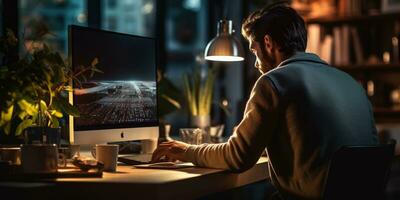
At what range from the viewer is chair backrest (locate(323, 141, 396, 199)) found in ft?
6.13

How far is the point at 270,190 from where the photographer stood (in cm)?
385

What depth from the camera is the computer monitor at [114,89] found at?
92.2 inches

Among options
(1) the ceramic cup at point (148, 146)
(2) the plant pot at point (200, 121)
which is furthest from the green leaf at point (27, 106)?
(2) the plant pot at point (200, 121)

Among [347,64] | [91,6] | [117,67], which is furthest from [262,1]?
[117,67]

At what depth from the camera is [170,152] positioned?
2379mm

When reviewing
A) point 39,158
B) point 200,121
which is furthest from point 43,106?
point 200,121

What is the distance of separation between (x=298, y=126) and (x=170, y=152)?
516 millimetres

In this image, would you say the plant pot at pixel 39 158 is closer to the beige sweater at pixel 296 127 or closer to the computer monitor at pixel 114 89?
the computer monitor at pixel 114 89

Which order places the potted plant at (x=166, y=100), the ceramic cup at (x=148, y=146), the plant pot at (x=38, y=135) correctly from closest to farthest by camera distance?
the plant pot at (x=38, y=135)
the ceramic cup at (x=148, y=146)
the potted plant at (x=166, y=100)

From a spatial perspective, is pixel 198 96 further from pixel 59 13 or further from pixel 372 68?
pixel 372 68

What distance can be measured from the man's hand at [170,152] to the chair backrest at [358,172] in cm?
62

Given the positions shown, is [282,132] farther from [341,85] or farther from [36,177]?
[36,177]

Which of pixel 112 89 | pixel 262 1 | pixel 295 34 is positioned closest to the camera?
pixel 295 34

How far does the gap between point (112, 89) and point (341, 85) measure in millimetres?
857
